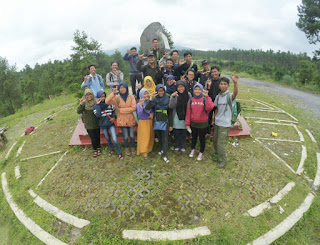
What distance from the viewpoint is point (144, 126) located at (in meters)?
5.13

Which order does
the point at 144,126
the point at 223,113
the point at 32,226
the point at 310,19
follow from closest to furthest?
1. the point at 32,226
2. the point at 223,113
3. the point at 144,126
4. the point at 310,19

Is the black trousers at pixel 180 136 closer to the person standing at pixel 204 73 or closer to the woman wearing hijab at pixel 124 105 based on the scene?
the woman wearing hijab at pixel 124 105

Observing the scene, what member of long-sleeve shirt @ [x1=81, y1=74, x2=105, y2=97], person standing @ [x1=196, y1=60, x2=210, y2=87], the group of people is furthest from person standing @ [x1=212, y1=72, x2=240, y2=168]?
long-sleeve shirt @ [x1=81, y1=74, x2=105, y2=97]

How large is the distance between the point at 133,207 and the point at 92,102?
3.00 metres

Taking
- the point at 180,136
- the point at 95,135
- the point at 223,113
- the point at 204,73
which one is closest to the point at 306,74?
the point at 204,73

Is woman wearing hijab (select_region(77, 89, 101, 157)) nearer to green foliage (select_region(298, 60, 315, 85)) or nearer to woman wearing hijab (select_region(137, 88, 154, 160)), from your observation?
woman wearing hijab (select_region(137, 88, 154, 160))

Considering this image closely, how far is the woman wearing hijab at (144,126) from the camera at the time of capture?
4.83 m

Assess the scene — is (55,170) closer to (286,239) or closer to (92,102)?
(92,102)

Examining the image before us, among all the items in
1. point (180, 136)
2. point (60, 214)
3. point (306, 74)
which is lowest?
point (60, 214)

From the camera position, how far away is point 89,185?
456cm

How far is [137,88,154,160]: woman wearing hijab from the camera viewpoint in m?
4.83

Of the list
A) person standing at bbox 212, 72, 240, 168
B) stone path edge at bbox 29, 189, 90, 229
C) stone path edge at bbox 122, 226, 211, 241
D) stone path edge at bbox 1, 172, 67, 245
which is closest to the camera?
stone path edge at bbox 122, 226, 211, 241

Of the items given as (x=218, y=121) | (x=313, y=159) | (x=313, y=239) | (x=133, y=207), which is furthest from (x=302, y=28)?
(x=133, y=207)

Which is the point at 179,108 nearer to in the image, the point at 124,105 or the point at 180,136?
the point at 180,136
